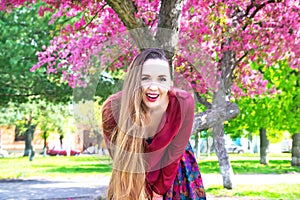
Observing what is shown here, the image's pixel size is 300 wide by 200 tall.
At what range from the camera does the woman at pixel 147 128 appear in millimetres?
2518

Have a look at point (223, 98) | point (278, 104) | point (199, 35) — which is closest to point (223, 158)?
point (223, 98)

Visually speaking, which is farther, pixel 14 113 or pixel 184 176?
pixel 14 113

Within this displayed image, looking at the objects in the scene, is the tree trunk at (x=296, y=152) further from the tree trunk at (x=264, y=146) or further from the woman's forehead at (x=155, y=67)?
the woman's forehead at (x=155, y=67)

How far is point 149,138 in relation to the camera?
8.64ft

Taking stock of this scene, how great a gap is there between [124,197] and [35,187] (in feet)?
31.2

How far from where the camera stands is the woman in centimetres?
252

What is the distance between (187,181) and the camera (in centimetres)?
280

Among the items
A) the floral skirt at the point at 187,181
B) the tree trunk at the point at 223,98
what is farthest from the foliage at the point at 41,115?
the floral skirt at the point at 187,181

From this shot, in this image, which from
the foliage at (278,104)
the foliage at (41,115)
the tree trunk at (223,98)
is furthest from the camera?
the foliage at (41,115)

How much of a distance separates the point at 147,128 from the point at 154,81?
29cm

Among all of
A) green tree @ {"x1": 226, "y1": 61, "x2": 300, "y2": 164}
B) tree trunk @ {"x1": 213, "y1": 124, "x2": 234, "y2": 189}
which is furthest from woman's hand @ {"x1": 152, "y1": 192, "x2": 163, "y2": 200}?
green tree @ {"x1": 226, "y1": 61, "x2": 300, "y2": 164}

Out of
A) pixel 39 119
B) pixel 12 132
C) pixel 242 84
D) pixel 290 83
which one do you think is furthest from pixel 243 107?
pixel 12 132

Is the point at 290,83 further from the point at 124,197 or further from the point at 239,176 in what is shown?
the point at 124,197

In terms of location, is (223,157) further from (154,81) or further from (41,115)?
(41,115)
